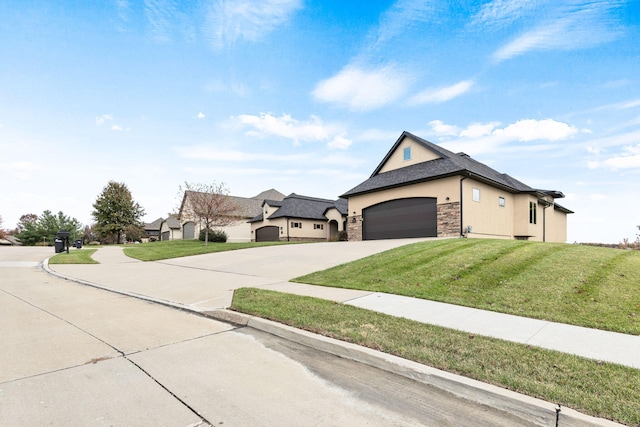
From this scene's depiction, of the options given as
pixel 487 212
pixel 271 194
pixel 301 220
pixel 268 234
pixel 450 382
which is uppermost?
pixel 271 194

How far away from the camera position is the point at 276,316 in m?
5.48

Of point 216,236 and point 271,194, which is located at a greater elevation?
point 271,194

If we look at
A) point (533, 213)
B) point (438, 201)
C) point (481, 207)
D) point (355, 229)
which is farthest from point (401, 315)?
point (533, 213)

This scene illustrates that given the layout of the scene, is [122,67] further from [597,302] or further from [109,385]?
[597,302]

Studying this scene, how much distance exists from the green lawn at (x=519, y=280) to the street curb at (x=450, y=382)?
135 inches

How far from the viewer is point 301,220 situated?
34.9 meters

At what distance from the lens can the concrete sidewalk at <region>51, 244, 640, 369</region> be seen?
171 inches

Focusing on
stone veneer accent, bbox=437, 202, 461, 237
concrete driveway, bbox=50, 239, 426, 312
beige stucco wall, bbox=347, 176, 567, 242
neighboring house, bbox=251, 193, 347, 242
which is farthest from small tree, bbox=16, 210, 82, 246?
stone veneer accent, bbox=437, 202, 461, 237

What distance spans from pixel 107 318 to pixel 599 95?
64.1ft

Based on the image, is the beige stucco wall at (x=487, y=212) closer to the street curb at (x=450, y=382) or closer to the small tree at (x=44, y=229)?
the street curb at (x=450, y=382)

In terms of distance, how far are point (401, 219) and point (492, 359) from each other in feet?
58.4

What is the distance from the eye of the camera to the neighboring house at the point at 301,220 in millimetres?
34188

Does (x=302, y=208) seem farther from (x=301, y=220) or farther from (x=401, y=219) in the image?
(x=401, y=219)

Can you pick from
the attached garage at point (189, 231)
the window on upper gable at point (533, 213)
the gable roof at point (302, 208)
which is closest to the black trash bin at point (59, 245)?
the attached garage at point (189, 231)
